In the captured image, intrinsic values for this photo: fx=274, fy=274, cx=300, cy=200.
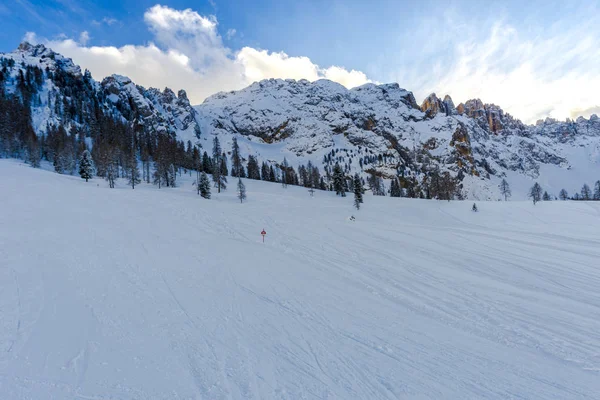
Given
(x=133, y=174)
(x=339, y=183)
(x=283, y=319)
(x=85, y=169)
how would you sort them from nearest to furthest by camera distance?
(x=283, y=319) < (x=133, y=174) < (x=85, y=169) < (x=339, y=183)

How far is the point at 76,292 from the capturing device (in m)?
9.01

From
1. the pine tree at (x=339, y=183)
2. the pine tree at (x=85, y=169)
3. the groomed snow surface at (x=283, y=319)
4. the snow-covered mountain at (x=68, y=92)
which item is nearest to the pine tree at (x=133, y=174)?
the pine tree at (x=85, y=169)

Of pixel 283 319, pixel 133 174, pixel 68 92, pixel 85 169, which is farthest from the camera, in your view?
pixel 68 92

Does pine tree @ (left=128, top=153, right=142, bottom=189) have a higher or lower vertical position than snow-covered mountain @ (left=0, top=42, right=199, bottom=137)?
lower

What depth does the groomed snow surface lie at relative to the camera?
17.7 ft

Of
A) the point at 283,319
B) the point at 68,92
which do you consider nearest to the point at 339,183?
the point at 283,319

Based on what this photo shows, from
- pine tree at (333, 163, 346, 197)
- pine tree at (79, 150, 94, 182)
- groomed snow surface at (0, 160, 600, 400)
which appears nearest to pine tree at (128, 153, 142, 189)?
pine tree at (79, 150, 94, 182)

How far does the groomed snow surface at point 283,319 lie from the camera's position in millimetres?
5387

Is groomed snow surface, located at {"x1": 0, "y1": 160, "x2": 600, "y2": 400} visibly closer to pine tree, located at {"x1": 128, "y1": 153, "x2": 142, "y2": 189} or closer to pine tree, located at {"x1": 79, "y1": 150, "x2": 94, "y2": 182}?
pine tree, located at {"x1": 128, "y1": 153, "x2": 142, "y2": 189}

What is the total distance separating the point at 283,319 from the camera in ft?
26.7

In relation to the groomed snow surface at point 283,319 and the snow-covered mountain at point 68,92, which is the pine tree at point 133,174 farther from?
the snow-covered mountain at point 68,92

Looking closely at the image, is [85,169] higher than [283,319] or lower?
higher

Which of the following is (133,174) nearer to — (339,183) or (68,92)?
(339,183)

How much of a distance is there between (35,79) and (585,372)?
566 feet
